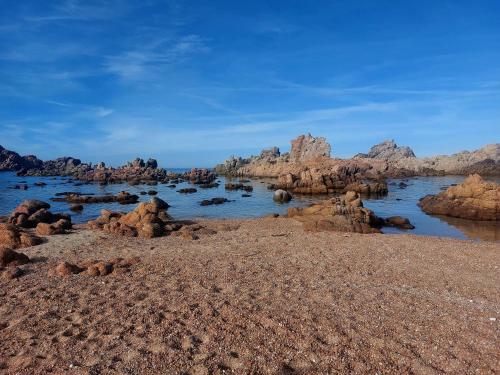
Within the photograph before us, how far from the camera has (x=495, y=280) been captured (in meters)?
13.3

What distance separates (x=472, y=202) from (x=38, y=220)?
36.1 metres

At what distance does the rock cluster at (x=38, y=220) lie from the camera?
2310 centimetres

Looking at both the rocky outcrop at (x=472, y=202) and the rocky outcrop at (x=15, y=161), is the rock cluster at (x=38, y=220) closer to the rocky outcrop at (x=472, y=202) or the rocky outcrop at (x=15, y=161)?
the rocky outcrop at (x=472, y=202)

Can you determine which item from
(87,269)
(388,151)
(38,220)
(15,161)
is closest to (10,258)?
(87,269)

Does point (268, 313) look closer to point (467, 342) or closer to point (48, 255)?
point (467, 342)

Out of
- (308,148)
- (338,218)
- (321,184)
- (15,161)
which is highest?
(308,148)

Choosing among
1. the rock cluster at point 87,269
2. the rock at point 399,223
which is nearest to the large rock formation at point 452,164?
the rock at point 399,223

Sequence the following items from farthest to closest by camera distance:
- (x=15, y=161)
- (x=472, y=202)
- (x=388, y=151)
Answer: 1. (x=388, y=151)
2. (x=15, y=161)
3. (x=472, y=202)

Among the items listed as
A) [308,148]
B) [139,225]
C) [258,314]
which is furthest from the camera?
[308,148]

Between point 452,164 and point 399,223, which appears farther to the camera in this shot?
point 452,164

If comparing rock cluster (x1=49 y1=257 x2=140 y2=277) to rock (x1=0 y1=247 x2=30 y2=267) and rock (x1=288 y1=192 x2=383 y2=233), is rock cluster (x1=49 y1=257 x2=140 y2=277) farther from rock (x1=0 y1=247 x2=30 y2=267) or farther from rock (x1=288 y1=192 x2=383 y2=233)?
rock (x1=288 y1=192 x2=383 y2=233)

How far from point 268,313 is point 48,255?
39.5 feet

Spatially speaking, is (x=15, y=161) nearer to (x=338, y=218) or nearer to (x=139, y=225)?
(x=139, y=225)

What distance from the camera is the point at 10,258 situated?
48.8 feet
